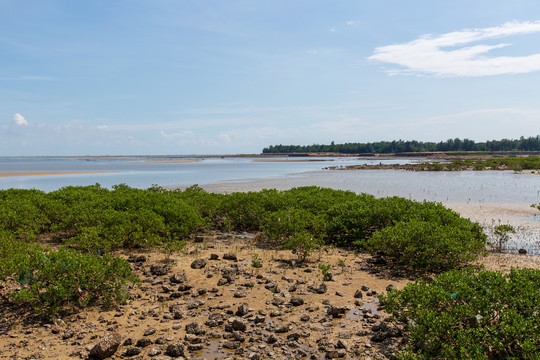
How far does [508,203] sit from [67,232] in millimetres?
24788

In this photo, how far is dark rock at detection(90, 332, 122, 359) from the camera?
5.45 m

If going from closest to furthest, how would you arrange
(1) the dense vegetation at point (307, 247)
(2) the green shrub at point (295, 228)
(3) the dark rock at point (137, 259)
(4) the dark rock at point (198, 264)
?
1. (1) the dense vegetation at point (307, 247)
2. (4) the dark rock at point (198, 264)
3. (3) the dark rock at point (137, 259)
4. (2) the green shrub at point (295, 228)

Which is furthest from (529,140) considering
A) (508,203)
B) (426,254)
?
(426,254)

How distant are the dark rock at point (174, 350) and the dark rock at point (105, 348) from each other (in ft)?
2.73

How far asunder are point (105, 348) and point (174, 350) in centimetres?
105

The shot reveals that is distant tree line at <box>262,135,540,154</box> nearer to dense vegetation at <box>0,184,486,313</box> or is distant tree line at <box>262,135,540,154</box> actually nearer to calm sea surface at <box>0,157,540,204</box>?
calm sea surface at <box>0,157,540,204</box>

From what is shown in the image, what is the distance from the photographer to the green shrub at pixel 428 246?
8.90 m

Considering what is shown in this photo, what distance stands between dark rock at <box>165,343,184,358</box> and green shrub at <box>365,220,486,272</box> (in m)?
5.98

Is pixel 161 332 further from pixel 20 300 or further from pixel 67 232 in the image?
pixel 67 232

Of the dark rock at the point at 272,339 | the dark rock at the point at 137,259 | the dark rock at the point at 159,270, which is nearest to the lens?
the dark rock at the point at 272,339

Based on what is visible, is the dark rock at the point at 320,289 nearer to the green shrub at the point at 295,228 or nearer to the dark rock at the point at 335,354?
the green shrub at the point at 295,228

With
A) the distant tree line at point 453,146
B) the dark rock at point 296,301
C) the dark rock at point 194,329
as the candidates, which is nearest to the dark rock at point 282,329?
the dark rock at point 296,301

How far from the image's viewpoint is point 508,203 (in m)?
22.7

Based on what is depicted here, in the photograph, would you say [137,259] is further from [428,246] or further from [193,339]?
[428,246]
